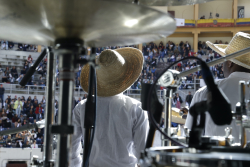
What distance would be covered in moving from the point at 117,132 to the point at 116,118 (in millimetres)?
68

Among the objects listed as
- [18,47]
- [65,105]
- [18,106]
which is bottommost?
[18,106]

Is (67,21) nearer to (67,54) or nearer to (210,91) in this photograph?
(67,54)

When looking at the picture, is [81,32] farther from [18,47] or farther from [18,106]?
[18,47]

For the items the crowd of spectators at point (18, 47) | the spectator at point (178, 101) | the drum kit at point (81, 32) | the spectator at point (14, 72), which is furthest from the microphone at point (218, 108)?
the crowd of spectators at point (18, 47)

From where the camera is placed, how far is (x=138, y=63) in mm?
1524

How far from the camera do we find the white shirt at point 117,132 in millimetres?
1422

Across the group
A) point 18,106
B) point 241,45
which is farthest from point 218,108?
point 18,106

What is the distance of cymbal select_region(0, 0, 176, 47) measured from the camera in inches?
15.3

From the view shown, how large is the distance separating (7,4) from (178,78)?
474mm

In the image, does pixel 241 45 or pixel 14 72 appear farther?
pixel 14 72

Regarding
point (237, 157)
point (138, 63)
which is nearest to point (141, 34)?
point (237, 157)

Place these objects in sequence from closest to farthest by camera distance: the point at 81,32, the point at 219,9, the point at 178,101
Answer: the point at 81,32
the point at 178,101
the point at 219,9

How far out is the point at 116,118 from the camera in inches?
58.2

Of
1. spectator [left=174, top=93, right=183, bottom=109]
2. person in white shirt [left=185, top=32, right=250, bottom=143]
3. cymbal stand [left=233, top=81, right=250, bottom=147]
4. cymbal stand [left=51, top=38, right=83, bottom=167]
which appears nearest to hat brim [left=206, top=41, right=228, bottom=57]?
person in white shirt [left=185, top=32, right=250, bottom=143]
